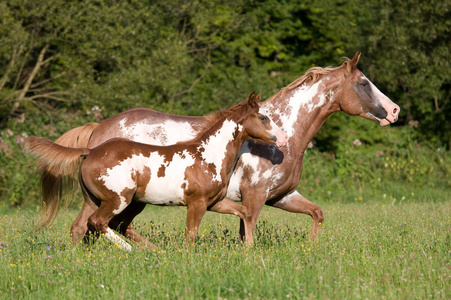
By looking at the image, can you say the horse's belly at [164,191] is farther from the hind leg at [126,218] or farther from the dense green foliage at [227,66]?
the dense green foliage at [227,66]

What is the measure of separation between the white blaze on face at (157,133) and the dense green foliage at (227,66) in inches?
253

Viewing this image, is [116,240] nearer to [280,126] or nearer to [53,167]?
[53,167]

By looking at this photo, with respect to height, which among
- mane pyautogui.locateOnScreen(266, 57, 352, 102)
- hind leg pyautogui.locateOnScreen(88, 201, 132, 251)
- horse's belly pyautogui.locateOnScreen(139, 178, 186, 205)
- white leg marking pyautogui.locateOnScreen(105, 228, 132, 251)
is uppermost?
mane pyautogui.locateOnScreen(266, 57, 352, 102)

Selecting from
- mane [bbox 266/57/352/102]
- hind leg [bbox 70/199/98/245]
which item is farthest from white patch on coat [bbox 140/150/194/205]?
mane [bbox 266/57/352/102]

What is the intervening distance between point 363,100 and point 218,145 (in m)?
2.09

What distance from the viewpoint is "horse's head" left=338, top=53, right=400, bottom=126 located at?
299 inches

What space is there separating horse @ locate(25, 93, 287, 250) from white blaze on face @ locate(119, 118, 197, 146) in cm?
55

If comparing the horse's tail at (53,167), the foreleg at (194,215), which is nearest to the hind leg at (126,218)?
the horse's tail at (53,167)

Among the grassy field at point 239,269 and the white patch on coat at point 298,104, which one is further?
the white patch on coat at point 298,104

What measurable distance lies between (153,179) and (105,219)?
2.20 ft

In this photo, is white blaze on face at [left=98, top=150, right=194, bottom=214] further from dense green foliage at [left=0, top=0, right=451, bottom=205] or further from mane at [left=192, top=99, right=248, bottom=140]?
dense green foliage at [left=0, top=0, right=451, bottom=205]

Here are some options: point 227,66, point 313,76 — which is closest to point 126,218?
point 313,76

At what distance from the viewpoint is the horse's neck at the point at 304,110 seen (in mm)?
7617

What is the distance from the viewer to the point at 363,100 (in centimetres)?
761
